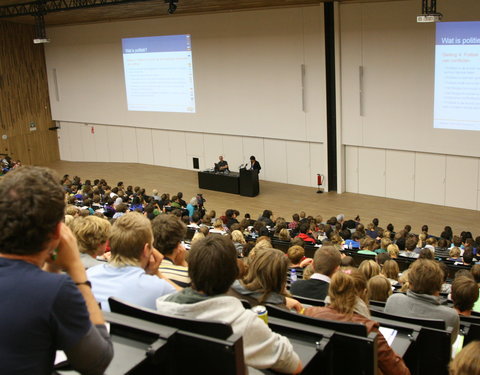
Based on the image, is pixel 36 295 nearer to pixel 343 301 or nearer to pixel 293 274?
pixel 343 301

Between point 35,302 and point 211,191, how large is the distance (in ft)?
51.1

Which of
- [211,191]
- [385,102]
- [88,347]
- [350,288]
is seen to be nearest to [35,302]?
[88,347]

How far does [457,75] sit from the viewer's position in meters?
13.4

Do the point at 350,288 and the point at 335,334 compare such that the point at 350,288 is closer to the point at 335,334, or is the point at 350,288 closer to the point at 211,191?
the point at 335,334

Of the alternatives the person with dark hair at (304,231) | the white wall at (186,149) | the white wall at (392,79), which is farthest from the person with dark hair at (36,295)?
the white wall at (186,149)

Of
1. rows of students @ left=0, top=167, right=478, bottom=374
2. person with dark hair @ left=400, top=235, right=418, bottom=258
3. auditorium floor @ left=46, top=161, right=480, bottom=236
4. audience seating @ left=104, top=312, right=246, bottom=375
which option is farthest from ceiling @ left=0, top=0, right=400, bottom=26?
audience seating @ left=104, top=312, right=246, bottom=375

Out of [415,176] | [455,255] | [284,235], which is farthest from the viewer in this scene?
[415,176]

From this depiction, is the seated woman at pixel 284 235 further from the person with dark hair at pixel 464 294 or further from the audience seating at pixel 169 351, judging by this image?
the audience seating at pixel 169 351

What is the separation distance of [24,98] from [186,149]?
7196mm

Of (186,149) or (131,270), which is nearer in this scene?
(131,270)

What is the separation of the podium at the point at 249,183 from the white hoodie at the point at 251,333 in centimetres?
1371

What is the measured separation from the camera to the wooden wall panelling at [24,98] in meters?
20.9

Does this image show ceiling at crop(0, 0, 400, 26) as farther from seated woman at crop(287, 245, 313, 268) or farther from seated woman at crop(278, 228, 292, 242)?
seated woman at crop(287, 245, 313, 268)

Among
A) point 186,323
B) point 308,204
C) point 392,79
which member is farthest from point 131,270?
point 392,79
